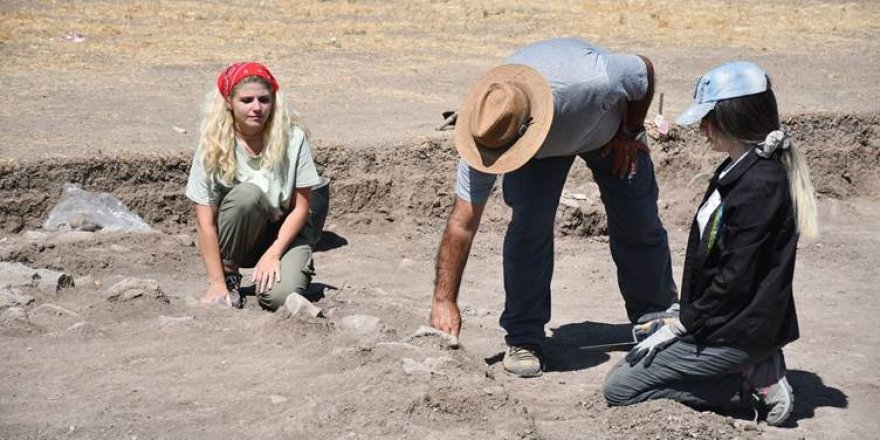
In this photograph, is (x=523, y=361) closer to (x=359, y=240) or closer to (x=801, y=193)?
(x=801, y=193)

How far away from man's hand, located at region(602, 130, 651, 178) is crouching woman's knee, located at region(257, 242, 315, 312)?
1.62 metres

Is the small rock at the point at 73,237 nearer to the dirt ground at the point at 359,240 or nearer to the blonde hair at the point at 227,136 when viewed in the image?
the dirt ground at the point at 359,240

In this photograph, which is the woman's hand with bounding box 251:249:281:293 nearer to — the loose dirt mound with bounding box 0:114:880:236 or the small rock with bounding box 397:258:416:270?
the small rock with bounding box 397:258:416:270

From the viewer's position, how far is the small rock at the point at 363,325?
527cm

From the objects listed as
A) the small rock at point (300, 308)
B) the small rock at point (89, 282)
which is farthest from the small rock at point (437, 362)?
the small rock at point (89, 282)

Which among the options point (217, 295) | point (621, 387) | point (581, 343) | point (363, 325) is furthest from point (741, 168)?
point (217, 295)

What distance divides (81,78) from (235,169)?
5098 mm

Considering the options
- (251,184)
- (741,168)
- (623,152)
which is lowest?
(251,184)

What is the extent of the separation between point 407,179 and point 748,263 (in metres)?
3.98

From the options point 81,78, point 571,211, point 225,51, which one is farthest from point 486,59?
point 571,211

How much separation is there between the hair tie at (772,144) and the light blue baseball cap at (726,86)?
6.6 inches

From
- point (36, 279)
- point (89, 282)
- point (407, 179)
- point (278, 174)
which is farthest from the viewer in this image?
point (407, 179)

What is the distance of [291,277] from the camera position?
591 cm

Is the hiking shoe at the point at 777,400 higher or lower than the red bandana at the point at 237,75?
lower
